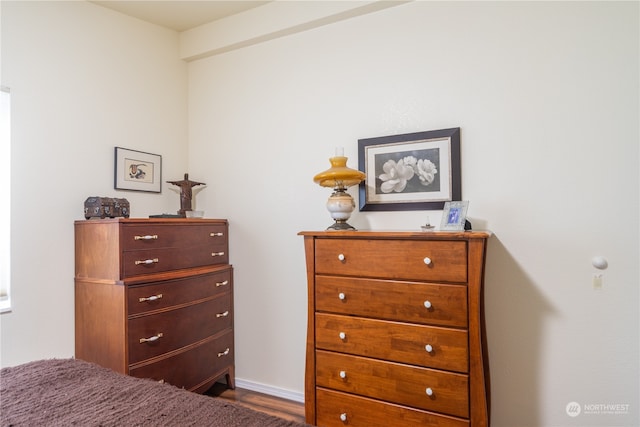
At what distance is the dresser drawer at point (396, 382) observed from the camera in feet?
5.63

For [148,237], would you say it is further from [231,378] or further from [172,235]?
[231,378]

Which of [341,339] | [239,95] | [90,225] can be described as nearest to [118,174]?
[90,225]

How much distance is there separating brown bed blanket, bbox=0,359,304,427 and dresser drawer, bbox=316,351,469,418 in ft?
3.06

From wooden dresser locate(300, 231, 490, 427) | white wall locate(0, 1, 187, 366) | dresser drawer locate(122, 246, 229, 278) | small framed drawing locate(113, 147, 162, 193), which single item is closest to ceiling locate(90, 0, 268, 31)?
white wall locate(0, 1, 187, 366)

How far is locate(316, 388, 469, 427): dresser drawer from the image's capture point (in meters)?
1.75

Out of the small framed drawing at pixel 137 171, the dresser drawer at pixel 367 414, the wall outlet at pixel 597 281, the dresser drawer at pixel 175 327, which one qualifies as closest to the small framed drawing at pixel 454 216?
the wall outlet at pixel 597 281

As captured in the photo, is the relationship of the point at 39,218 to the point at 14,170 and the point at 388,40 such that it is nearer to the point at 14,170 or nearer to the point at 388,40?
the point at 14,170

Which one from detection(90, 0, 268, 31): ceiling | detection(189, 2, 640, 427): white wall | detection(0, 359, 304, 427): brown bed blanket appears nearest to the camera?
detection(0, 359, 304, 427): brown bed blanket

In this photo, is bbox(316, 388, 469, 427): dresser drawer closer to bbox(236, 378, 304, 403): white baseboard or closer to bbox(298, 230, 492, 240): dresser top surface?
bbox(236, 378, 304, 403): white baseboard

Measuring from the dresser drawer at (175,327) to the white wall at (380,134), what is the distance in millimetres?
233

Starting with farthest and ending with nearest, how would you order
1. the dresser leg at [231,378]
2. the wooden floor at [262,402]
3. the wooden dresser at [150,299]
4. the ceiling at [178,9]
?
the dresser leg at [231,378] < the ceiling at [178,9] < the wooden floor at [262,402] < the wooden dresser at [150,299]

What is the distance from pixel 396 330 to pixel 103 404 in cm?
127

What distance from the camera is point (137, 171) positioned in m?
2.74

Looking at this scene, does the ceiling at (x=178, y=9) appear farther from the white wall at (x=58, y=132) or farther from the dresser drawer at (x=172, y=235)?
the dresser drawer at (x=172, y=235)
